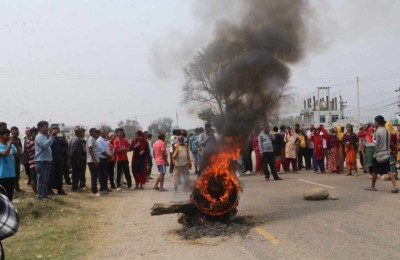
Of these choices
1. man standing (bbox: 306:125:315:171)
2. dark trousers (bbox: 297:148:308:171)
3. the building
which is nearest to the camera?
man standing (bbox: 306:125:315:171)

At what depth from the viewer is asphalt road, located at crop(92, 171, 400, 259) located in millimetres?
5223

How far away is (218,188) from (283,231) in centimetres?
134

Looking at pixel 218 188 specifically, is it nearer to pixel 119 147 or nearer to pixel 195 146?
pixel 119 147

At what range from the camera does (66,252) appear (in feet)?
19.6

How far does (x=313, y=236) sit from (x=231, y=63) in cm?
440

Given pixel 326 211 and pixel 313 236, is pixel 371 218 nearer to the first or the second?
pixel 326 211

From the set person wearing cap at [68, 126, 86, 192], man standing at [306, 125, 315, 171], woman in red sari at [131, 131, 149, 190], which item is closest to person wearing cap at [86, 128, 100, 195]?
person wearing cap at [68, 126, 86, 192]

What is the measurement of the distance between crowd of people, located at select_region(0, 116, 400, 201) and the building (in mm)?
28188

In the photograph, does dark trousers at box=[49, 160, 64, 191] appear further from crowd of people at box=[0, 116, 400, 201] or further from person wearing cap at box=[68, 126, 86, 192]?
person wearing cap at box=[68, 126, 86, 192]

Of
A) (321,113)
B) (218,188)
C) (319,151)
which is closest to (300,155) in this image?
(319,151)

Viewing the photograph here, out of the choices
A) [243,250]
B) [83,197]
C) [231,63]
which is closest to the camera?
[243,250]

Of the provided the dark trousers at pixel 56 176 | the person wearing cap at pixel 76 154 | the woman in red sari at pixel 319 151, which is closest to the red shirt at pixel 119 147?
the person wearing cap at pixel 76 154

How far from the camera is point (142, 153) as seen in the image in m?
12.8

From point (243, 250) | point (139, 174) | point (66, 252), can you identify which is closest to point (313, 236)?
point (243, 250)
